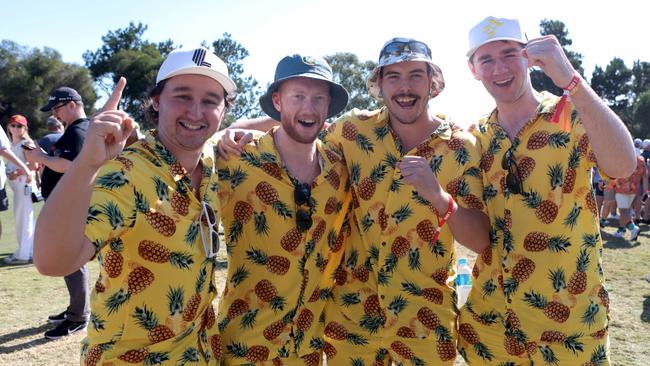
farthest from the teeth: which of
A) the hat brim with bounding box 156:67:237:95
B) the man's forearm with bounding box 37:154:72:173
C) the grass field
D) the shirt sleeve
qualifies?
the grass field

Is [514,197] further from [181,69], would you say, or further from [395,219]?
[181,69]

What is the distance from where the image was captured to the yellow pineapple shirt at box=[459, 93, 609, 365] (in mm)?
3033

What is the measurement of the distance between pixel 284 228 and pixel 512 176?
4.75ft

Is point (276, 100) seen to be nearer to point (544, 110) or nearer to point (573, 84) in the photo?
point (544, 110)

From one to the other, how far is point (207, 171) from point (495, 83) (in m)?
1.87

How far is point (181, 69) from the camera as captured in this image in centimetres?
266

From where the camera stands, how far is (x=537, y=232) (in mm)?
3082

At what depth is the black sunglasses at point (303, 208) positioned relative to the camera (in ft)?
10.4

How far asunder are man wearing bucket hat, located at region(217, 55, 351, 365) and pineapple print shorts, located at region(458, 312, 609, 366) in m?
0.99

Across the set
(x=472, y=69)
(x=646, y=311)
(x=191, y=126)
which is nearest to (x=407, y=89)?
(x=472, y=69)

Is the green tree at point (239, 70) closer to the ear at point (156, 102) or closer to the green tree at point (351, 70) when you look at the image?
the green tree at point (351, 70)

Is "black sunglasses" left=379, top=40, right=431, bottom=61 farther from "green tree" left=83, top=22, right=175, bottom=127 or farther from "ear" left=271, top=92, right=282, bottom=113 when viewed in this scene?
"green tree" left=83, top=22, right=175, bottom=127

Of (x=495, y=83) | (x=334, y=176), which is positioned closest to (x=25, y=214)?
(x=334, y=176)

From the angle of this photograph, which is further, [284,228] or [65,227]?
[284,228]
